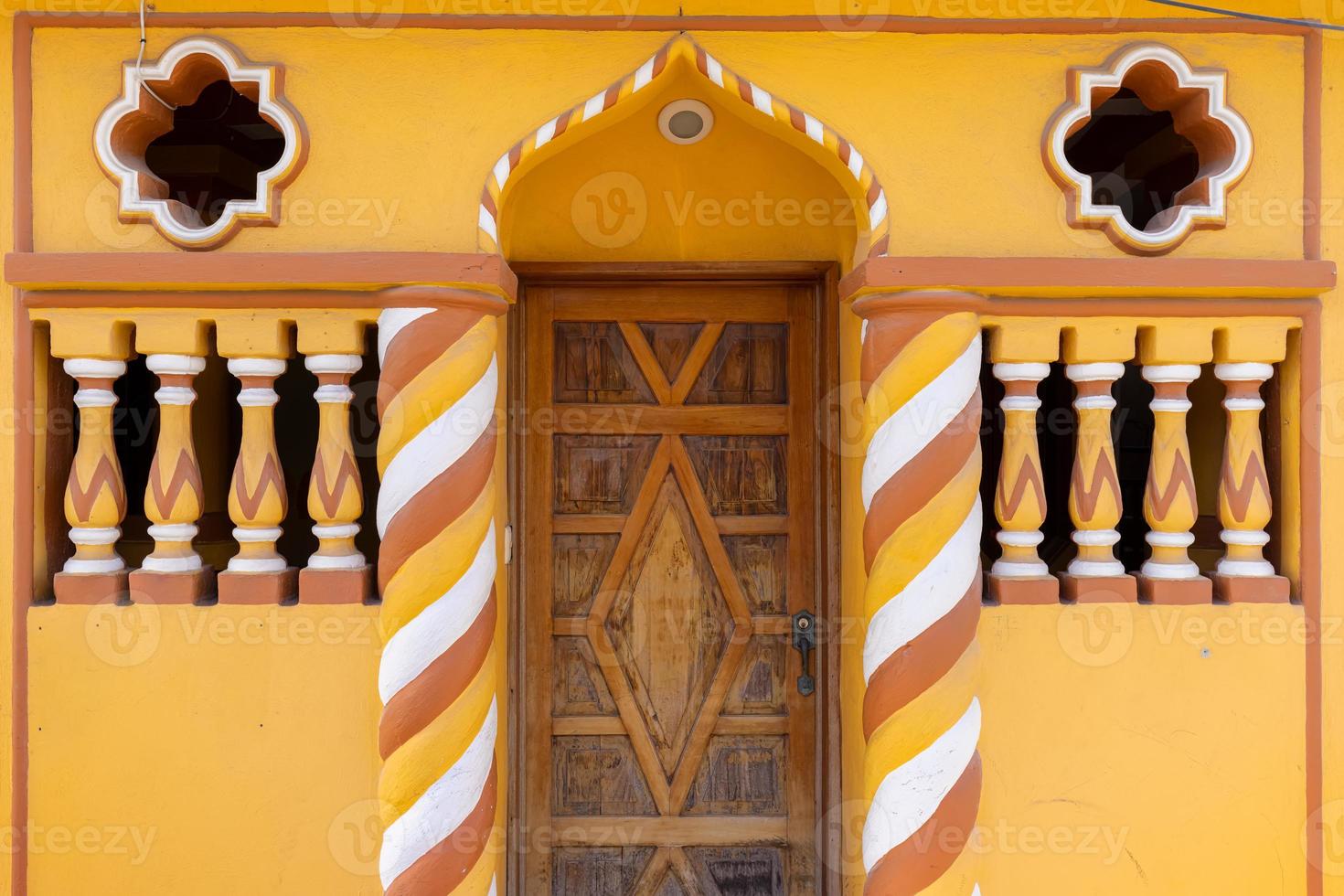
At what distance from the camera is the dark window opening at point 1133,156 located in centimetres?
355

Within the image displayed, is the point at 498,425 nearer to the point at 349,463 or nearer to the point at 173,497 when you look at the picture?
the point at 349,463

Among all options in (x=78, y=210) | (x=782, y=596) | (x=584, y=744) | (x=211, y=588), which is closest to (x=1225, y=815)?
(x=782, y=596)

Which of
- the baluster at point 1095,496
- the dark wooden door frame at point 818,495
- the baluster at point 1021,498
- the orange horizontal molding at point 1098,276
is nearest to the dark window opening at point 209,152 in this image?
the dark wooden door frame at point 818,495

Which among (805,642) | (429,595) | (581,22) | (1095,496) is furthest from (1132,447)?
(429,595)

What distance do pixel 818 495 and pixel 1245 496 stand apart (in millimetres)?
1370

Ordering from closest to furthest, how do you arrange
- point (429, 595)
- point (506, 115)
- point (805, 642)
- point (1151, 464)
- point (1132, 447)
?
point (429, 595), point (506, 115), point (1151, 464), point (805, 642), point (1132, 447)

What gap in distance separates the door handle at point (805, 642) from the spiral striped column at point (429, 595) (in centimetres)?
124

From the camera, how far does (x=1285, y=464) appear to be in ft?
9.89

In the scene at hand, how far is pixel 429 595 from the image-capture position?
2785 millimetres

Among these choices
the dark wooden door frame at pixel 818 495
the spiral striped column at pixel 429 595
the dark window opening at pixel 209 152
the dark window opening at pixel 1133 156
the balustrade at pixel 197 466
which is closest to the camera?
the spiral striped column at pixel 429 595

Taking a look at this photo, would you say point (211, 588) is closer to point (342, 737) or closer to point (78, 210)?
point (342, 737)

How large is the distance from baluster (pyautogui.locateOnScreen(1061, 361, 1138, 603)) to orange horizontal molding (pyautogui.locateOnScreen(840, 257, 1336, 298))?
26cm

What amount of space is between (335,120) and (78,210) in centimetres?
84

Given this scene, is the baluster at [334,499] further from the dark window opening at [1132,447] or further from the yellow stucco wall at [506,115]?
the dark window opening at [1132,447]
